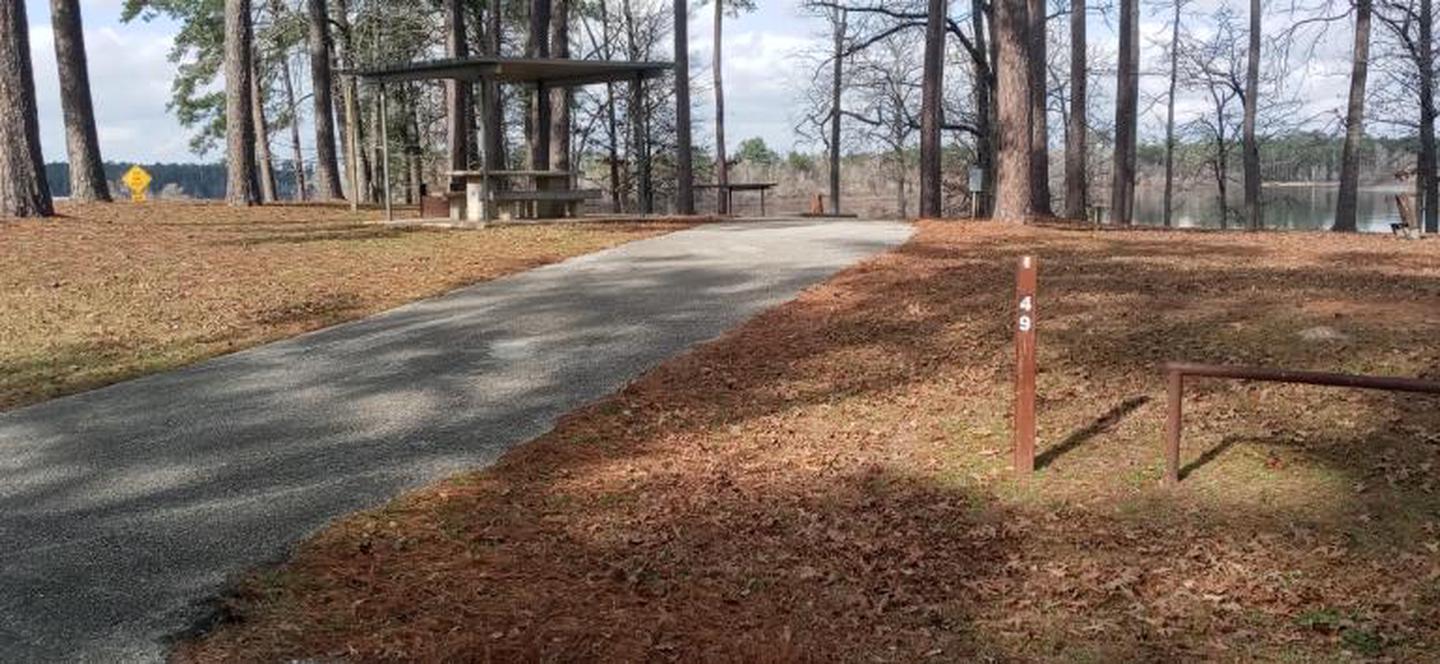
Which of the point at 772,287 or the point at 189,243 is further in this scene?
the point at 189,243

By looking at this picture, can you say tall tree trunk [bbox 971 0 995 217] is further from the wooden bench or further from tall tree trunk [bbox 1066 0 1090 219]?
the wooden bench

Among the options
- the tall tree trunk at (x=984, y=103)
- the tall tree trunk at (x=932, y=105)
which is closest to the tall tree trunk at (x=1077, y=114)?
the tall tree trunk at (x=984, y=103)

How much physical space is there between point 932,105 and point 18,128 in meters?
15.9

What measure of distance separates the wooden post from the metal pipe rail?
573mm

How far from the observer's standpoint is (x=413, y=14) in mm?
28047

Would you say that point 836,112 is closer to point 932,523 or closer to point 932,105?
point 932,105

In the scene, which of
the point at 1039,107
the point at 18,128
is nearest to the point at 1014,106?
the point at 1039,107

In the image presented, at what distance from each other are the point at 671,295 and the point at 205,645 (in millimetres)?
6750

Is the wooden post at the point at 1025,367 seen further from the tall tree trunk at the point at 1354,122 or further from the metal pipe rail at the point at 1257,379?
the tall tree trunk at the point at 1354,122

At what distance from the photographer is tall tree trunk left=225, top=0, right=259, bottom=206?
1873 cm

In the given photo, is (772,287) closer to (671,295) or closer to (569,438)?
(671,295)

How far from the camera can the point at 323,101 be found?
26.1 metres

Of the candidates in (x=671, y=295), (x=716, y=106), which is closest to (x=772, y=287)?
(x=671, y=295)

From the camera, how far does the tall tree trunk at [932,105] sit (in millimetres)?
21641
